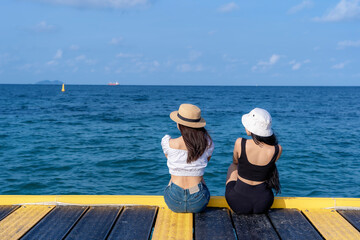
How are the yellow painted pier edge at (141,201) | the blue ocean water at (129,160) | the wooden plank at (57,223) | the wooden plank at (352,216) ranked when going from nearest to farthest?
the wooden plank at (57,223), the wooden plank at (352,216), the yellow painted pier edge at (141,201), the blue ocean water at (129,160)

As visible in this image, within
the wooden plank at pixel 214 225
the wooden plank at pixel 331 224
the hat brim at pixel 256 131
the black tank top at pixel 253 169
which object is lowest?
the wooden plank at pixel 214 225

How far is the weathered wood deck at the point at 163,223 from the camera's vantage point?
3.22m

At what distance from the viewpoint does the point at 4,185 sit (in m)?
9.19

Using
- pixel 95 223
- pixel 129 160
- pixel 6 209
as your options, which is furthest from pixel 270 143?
pixel 129 160

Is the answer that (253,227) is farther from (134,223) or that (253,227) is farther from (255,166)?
(134,223)

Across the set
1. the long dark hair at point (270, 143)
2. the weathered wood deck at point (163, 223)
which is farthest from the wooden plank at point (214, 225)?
the long dark hair at point (270, 143)

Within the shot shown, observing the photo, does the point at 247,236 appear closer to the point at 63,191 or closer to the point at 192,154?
the point at 192,154

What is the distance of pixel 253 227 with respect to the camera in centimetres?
338

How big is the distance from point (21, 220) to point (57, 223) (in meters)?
0.39

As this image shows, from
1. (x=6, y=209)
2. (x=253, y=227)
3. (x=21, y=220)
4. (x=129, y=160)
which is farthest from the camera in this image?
(x=129, y=160)

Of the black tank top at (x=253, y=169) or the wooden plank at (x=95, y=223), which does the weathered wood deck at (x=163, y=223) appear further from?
the black tank top at (x=253, y=169)

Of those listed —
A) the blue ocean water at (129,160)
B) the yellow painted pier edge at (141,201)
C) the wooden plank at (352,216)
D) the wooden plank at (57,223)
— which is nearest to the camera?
the wooden plank at (57,223)

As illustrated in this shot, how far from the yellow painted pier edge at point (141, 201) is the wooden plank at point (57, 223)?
102 mm

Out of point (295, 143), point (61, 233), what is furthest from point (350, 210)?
point (295, 143)
